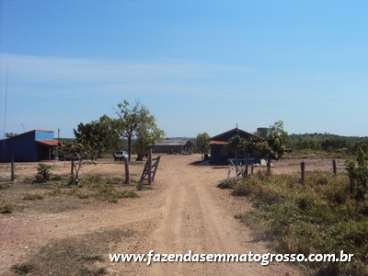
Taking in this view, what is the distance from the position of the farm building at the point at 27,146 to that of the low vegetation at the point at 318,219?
47475mm

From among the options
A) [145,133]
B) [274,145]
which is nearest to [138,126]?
[145,133]

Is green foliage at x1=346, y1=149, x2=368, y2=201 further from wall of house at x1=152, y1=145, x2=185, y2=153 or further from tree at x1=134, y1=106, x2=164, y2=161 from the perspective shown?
wall of house at x1=152, y1=145, x2=185, y2=153

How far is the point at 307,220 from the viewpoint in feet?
46.0

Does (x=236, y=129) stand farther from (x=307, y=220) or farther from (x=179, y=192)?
(x=307, y=220)

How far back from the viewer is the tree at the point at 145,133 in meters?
69.6

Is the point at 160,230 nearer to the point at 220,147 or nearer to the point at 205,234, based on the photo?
the point at 205,234

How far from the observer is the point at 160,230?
13742mm

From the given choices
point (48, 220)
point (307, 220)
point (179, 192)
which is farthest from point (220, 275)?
point (179, 192)

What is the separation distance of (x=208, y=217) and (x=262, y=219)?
1.84 m

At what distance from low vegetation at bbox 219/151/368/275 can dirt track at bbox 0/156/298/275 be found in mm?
575

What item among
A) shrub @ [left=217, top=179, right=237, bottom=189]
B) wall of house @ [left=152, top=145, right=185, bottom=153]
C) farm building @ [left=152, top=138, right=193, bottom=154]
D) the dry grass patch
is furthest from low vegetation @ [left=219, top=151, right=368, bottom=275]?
wall of house @ [left=152, top=145, right=185, bottom=153]

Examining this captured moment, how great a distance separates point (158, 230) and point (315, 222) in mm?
4048

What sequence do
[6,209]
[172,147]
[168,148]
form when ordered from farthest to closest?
[168,148] → [172,147] → [6,209]

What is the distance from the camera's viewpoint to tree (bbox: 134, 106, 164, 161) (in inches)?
2739
